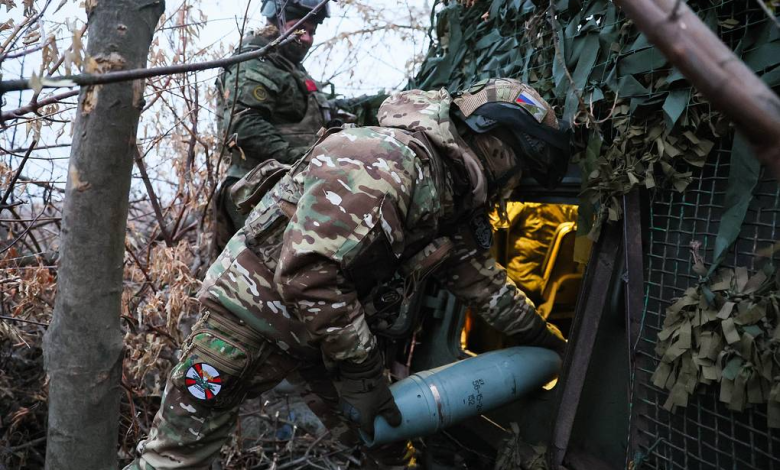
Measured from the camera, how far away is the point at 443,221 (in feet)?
8.84

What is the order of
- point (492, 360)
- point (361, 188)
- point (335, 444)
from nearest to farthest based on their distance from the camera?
point (361, 188), point (492, 360), point (335, 444)

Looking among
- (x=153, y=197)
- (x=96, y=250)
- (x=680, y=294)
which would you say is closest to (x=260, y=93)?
(x=153, y=197)

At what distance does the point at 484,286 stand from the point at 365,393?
0.86 m

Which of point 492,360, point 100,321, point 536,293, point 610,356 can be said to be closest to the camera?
point 100,321

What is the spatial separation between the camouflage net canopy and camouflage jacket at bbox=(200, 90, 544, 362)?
60cm

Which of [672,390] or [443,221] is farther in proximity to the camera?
[443,221]

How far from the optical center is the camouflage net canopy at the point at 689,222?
1.89 m

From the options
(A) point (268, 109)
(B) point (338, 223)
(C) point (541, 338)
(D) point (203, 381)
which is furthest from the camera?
(A) point (268, 109)

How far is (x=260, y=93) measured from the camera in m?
4.03

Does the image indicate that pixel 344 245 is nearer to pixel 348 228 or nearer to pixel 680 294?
pixel 348 228

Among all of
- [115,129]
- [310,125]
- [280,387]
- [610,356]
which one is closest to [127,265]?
[280,387]

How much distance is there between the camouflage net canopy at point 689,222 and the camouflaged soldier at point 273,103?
200cm

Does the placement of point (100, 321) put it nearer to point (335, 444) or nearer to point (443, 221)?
point (443, 221)

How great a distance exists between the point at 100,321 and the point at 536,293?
3.17 m
